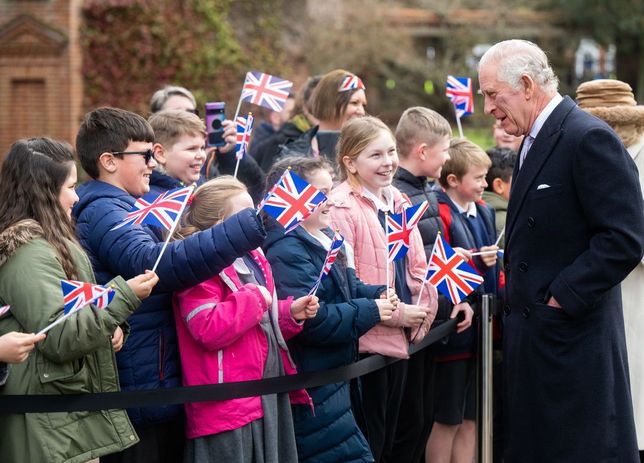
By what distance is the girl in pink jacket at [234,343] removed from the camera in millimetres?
3848

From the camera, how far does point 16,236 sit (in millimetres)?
3506

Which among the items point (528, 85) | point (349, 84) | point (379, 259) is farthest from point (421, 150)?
point (528, 85)

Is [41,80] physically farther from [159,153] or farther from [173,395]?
[173,395]

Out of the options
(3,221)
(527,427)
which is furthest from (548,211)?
(3,221)

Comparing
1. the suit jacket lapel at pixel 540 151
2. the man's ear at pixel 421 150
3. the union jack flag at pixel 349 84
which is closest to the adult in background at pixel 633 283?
the man's ear at pixel 421 150

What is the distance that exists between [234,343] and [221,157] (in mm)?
2396

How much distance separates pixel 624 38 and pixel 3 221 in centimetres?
2487

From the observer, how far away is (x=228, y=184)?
13.8 ft

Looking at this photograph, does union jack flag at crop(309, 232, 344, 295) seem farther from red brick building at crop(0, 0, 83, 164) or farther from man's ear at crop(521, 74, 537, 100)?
red brick building at crop(0, 0, 83, 164)

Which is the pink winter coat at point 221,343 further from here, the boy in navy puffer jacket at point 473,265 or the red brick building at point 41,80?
the red brick building at point 41,80

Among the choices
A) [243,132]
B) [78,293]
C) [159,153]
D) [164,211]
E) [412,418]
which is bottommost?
[412,418]

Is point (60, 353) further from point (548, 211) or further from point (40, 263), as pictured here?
point (548, 211)

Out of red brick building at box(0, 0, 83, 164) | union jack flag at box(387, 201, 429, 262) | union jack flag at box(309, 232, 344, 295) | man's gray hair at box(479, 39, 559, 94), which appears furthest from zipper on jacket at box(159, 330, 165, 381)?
red brick building at box(0, 0, 83, 164)

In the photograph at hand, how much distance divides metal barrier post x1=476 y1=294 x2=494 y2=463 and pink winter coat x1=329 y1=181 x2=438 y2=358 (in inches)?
15.8
